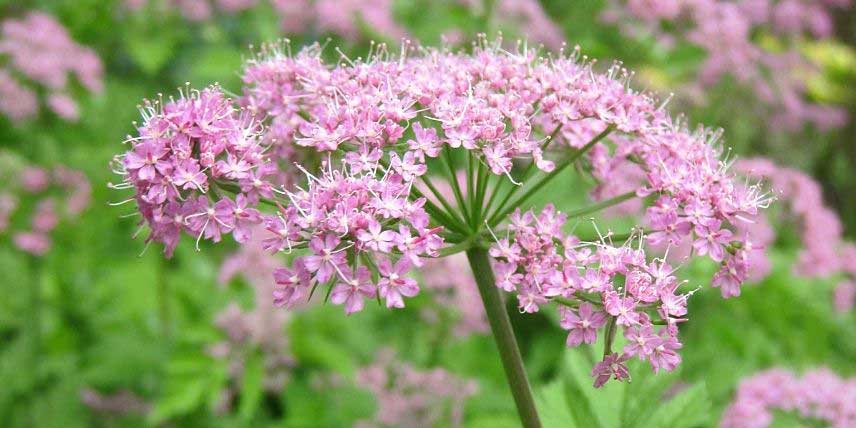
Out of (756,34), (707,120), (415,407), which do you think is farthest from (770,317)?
(756,34)

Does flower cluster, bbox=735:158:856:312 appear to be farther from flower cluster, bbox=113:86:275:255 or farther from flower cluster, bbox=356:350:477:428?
flower cluster, bbox=113:86:275:255

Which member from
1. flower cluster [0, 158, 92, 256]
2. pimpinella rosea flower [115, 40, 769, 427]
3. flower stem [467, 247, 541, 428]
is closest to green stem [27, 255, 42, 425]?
flower cluster [0, 158, 92, 256]

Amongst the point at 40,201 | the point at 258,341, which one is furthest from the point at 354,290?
the point at 40,201

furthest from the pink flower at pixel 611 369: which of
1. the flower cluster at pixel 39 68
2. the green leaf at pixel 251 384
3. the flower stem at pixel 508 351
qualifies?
the flower cluster at pixel 39 68

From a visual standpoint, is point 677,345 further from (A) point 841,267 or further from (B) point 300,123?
(A) point 841,267

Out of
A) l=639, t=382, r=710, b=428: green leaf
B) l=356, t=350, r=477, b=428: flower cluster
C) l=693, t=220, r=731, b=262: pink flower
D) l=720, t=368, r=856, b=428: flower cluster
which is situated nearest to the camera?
l=693, t=220, r=731, b=262: pink flower

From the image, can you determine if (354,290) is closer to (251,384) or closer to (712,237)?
(712,237)
